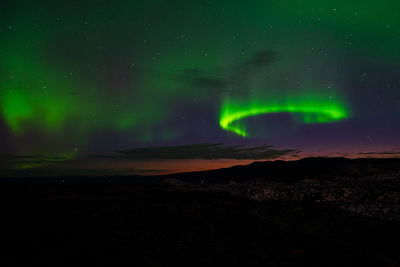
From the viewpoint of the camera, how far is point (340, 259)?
1010 cm

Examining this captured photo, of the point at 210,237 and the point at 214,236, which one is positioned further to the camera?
the point at 214,236

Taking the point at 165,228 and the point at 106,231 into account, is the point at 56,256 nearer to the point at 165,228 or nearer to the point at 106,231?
the point at 106,231

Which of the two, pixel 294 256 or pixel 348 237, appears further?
pixel 348 237

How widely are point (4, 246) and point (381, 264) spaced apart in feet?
50.5

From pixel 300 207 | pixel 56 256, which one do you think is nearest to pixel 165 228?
pixel 56 256

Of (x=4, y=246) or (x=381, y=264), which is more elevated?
(x=381, y=264)

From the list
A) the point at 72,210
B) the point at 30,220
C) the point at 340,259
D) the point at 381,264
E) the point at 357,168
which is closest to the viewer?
the point at 381,264

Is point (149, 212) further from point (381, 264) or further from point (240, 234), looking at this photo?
point (381, 264)

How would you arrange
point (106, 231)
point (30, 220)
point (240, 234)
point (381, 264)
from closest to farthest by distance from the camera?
point (381, 264)
point (240, 234)
point (106, 231)
point (30, 220)

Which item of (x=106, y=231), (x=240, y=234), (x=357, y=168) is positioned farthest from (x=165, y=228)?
(x=357, y=168)

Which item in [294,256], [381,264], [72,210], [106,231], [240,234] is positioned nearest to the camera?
[381,264]

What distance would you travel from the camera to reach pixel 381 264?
9.42m

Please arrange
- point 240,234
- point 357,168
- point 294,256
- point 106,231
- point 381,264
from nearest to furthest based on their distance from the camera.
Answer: point 381,264 < point 294,256 < point 240,234 < point 106,231 < point 357,168

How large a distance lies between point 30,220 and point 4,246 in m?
7.38
